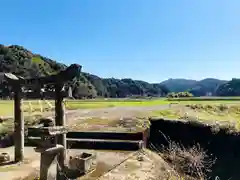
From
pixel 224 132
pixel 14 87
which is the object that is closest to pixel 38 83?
pixel 14 87

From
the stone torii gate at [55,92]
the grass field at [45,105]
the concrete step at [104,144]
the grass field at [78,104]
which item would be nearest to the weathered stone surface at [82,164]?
the stone torii gate at [55,92]

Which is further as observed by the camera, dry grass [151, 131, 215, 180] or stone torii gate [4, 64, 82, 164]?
stone torii gate [4, 64, 82, 164]

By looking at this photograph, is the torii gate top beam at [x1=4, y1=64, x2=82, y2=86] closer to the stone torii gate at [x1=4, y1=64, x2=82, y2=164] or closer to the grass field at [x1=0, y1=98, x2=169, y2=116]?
the stone torii gate at [x1=4, y1=64, x2=82, y2=164]

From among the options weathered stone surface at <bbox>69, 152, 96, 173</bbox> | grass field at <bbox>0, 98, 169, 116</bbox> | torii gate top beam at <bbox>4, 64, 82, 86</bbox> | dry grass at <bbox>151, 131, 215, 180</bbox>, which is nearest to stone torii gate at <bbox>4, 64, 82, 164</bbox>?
torii gate top beam at <bbox>4, 64, 82, 86</bbox>

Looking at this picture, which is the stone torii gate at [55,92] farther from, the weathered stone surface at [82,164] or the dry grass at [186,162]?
the dry grass at [186,162]

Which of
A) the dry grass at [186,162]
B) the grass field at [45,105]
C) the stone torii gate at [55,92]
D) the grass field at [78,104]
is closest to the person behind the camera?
the dry grass at [186,162]

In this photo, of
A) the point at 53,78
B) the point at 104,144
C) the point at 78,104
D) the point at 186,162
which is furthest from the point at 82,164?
the point at 78,104

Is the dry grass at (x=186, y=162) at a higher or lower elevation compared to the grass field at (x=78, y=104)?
lower

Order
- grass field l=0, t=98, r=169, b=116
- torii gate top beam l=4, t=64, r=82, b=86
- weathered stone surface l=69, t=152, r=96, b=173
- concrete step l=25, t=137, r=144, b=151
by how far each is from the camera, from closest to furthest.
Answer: torii gate top beam l=4, t=64, r=82, b=86
weathered stone surface l=69, t=152, r=96, b=173
concrete step l=25, t=137, r=144, b=151
grass field l=0, t=98, r=169, b=116

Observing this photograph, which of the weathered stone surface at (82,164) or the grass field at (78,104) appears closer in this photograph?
the weathered stone surface at (82,164)

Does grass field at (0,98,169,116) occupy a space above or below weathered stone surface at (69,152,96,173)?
above

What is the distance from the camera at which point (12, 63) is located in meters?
66.1

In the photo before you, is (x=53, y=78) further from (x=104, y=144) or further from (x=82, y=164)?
(x=104, y=144)

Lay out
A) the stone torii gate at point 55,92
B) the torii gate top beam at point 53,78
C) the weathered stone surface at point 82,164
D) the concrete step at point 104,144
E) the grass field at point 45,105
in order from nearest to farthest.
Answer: the torii gate top beam at point 53,78 → the stone torii gate at point 55,92 → the weathered stone surface at point 82,164 → the concrete step at point 104,144 → the grass field at point 45,105
